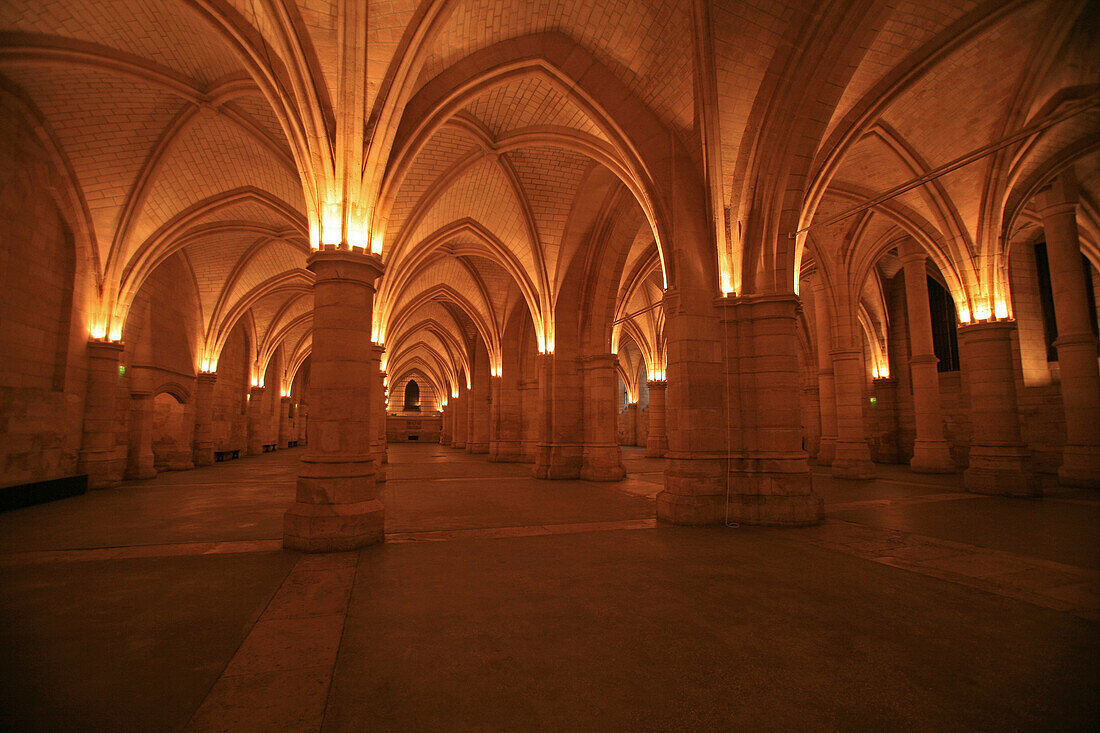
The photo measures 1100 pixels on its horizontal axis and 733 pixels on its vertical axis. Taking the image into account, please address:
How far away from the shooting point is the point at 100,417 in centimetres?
1252

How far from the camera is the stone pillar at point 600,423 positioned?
13.9m

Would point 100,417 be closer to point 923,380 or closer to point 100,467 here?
point 100,467

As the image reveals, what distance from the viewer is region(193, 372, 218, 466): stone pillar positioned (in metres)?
19.5

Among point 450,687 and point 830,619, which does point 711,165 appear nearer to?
point 830,619

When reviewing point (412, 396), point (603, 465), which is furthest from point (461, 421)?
point (603, 465)

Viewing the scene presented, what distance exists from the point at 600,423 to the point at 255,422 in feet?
68.7

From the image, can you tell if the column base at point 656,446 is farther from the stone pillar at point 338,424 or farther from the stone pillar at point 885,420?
the stone pillar at point 338,424

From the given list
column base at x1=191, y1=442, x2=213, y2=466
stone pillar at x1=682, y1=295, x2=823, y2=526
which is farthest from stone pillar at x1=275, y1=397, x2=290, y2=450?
stone pillar at x1=682, y1=295, x2=823, y2=526

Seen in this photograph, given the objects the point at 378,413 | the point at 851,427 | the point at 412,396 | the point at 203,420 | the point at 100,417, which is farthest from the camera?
the point at 412,396

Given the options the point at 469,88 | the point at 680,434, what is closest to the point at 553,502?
the point at 680,434

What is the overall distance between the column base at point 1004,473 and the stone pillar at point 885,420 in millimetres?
9888

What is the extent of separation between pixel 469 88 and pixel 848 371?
12.2 metres

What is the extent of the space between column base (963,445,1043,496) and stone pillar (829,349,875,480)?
8.58 ft

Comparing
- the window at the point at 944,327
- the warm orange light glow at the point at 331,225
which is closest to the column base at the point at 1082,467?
the window at the point at 944,327
